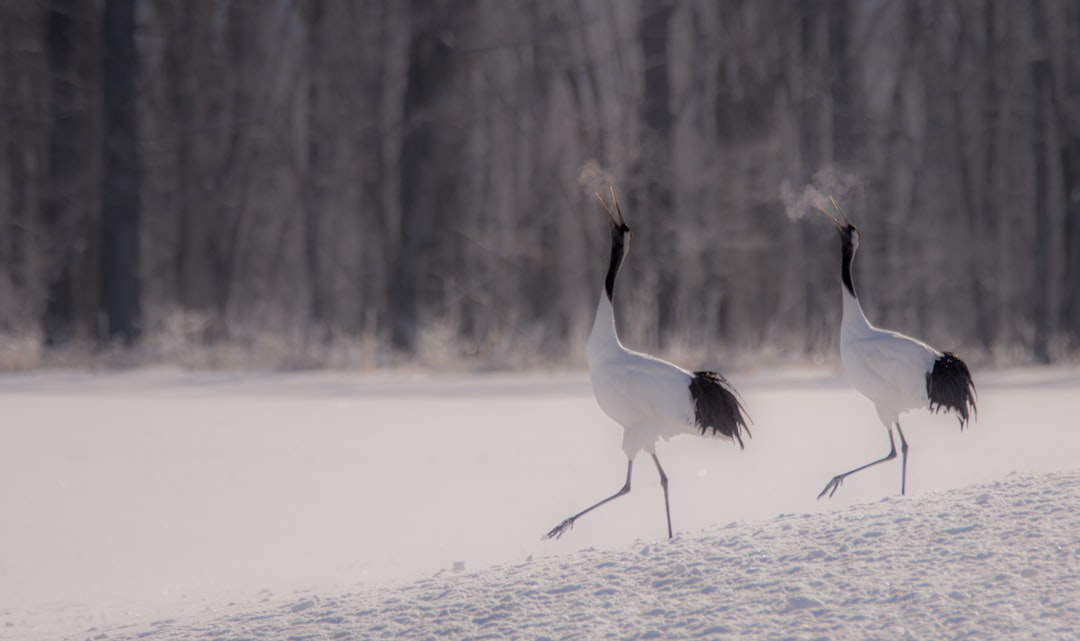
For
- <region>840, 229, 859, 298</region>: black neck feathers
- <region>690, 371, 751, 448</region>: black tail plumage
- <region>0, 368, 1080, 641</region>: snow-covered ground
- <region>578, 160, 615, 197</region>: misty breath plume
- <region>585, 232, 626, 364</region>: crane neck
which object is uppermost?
<region>578, 160, 615, 197</region>: misty breath plume

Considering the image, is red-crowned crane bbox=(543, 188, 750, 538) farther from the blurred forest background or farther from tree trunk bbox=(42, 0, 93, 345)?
tree trunk bbox=(42, 0, 93, 345)

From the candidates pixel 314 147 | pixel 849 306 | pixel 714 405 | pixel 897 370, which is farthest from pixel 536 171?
pixel 714 405

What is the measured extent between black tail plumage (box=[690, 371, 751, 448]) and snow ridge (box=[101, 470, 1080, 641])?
0.49 metres

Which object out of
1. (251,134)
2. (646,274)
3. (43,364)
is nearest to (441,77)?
(646,274)

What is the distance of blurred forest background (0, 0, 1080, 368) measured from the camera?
62.4ft

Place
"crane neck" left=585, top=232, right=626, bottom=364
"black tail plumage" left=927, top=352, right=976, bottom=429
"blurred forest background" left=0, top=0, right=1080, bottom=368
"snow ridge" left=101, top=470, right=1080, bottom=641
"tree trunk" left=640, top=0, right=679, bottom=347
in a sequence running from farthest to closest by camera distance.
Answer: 1. "tree trunk" left=640, top=0, right=679, bottom=347
2. "blurred forest background" left=0, top=0, right=1080, bottom=368
3. "black tail plumage" left=927, top=352, right=976, bottom=429
4. "crane neck" left=585, top=232, right=626, bottom=364
5. "snow ridge" left=101, top=470, right=1080, bottom=641

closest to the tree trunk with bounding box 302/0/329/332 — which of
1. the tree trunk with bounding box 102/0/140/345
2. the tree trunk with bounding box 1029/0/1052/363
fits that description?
the tree trunk with bounding box 102/0/140/345

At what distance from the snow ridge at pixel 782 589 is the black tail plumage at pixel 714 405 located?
1.61 feet

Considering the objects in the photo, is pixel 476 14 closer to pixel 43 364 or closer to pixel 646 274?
pixel 646 274

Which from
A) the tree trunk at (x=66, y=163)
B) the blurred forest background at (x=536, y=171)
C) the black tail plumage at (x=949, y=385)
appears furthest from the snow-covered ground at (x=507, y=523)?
the tree trunk at (x=66, y=163)

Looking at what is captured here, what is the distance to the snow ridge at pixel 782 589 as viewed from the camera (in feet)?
13.2

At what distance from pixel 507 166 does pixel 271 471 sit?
22.4m

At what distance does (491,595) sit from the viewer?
4.62 m

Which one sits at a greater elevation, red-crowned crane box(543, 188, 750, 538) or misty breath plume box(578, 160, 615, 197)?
misty breath plume box(578, 160, 615, 197)
